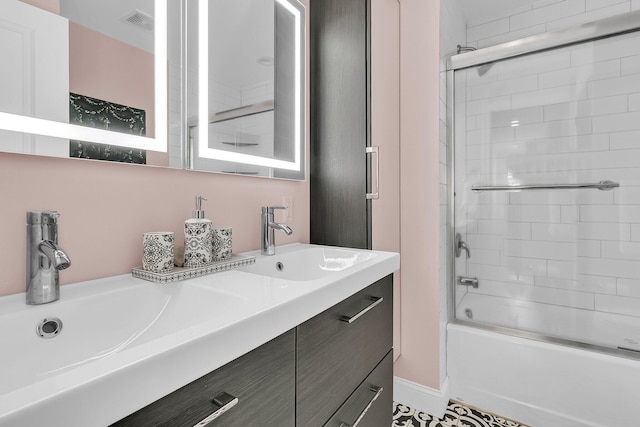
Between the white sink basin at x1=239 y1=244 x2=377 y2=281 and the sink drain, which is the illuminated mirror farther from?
the sink drain

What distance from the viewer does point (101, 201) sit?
0.79 metres

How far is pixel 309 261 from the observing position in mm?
1306

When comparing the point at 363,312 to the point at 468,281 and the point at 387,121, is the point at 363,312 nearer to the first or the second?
the point at 387,121

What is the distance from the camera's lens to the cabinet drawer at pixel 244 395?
42 centimetres

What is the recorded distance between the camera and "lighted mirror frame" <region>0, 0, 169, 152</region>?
661 mm

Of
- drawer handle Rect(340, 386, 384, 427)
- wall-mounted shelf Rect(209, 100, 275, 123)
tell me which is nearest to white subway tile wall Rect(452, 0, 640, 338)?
drawer handle Rect(340, 386, 384, 427)

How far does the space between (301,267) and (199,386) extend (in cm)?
83

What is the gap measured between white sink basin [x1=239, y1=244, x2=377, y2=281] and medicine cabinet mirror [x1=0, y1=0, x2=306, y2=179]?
1.14 ft

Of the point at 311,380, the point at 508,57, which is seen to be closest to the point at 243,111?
the point at 311,380

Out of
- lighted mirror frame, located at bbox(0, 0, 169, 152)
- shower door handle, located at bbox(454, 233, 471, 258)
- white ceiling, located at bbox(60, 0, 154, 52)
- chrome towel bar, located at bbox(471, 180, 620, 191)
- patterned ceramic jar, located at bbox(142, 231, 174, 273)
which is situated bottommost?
shower door handle, located at bbox(454, 233, 471, 258)

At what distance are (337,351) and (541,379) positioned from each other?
139 centimetres

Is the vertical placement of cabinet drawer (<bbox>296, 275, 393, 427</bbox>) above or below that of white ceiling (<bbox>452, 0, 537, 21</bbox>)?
below

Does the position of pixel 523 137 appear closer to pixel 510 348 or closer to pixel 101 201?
pixel 510 348

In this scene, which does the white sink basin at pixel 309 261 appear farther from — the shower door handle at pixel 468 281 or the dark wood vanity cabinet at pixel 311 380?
the shower door handle at pixel 468 281
